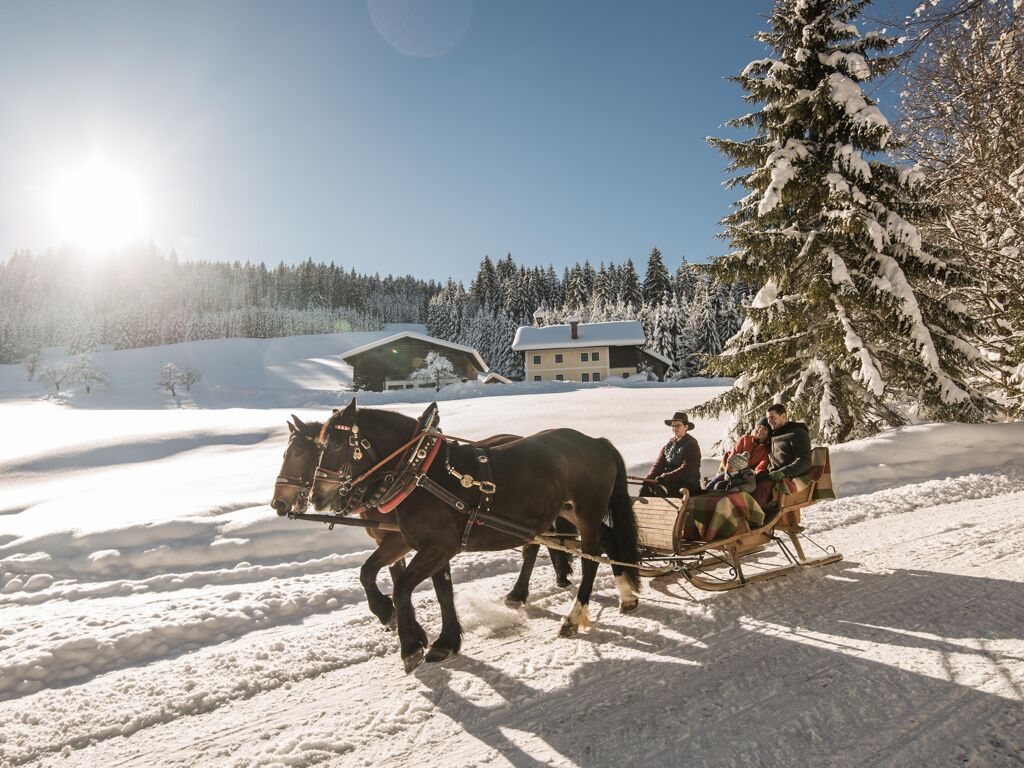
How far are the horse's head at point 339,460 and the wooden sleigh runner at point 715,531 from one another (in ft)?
9.22

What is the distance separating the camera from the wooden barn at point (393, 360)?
1828 inches

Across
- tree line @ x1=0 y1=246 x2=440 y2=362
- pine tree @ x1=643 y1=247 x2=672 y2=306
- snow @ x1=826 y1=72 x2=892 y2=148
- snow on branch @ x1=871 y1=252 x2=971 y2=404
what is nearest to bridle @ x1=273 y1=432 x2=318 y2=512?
snow on branch @ x1=871 y1=252 x2=971 y2=404

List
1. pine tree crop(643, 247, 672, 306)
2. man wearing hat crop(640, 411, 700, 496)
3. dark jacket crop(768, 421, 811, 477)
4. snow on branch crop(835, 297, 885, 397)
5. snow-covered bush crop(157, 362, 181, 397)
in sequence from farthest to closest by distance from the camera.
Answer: pine tree crop(643, 247, 672, 306), snow-covered bush crop(157, 362, 181, 397), snow on branch crop(835, 297, 885, 397), man wearing hat crop(640, 411, 700, 496), dark jacket crop(768, 421, 811, 477)

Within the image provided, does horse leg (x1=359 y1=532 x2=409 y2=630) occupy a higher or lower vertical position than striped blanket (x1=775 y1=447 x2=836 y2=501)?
lower

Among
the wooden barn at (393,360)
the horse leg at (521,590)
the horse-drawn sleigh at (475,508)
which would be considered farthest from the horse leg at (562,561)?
the wooden barn at (393,360)

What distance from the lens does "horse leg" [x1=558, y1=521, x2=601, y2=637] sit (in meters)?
4.69

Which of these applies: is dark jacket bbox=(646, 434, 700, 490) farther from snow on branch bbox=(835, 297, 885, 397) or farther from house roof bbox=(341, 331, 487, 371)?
house roof bbox=(341, 331, 487, 371)

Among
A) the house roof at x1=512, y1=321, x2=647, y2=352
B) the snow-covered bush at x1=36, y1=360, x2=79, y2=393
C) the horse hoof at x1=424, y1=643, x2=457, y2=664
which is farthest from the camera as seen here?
the house roof at x1=512, y1=321, x2=647, y2=352

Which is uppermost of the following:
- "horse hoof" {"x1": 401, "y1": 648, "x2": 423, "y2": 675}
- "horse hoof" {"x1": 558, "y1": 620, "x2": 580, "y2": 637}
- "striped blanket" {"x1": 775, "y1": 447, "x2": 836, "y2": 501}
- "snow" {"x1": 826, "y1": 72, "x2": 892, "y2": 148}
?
"snow" {"x1": 826, "y1": 72, "x2": 892, "y2": 148}

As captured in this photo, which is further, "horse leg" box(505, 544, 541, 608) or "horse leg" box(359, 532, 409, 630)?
"horse leg" box(505, 544, 541, 608)

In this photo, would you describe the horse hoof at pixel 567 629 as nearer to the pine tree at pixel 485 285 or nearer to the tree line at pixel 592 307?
the tree line at pixel 592 307

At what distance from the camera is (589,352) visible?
58.1m

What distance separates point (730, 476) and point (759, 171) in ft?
26.8

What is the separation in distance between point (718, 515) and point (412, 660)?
3.24m
